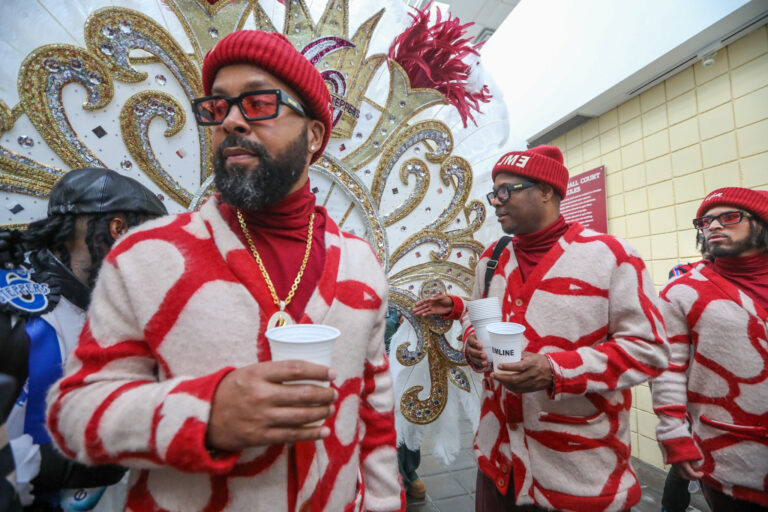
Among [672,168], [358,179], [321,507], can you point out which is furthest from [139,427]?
[672,168]

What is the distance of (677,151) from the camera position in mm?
3178

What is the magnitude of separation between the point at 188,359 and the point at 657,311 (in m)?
1.66

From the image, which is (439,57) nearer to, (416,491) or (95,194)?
(95,194)

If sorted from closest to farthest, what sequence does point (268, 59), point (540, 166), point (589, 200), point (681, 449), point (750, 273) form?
point (268, 59), point (681, 449), point (540, 166), point (750, 273), point (589, 200)

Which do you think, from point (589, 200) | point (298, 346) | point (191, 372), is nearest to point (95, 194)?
point (191, 372)

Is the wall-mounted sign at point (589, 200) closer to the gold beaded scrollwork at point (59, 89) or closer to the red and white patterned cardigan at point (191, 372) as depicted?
the red and white patterned cardigan at point (191, 372)

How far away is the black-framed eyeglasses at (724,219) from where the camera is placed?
6.49 ft

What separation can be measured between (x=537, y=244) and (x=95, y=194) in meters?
1.80

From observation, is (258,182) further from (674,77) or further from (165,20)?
(674,77)

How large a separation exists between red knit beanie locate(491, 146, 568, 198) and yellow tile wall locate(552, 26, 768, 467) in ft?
6.98

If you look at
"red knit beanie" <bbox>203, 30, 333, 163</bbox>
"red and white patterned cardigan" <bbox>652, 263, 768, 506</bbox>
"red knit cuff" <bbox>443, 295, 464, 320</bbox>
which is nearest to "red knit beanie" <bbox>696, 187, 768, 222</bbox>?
"red and white patterned cardigan" <bbox>652, 263, 768, 506</bbox>

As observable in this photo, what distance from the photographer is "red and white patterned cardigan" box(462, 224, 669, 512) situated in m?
1.27

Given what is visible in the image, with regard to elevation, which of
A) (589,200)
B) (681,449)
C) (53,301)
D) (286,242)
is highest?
(589,200)

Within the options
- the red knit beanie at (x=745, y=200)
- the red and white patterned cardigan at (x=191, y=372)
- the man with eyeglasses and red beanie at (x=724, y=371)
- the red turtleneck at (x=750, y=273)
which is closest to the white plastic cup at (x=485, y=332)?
the red and white patterned cardigan at (x=191, y=372)
